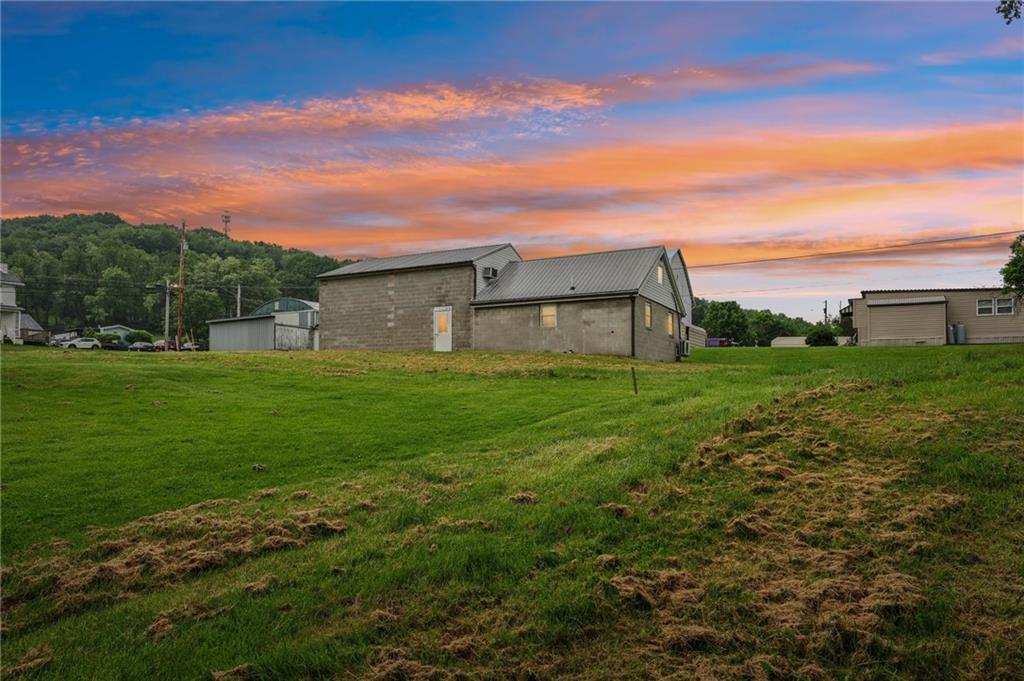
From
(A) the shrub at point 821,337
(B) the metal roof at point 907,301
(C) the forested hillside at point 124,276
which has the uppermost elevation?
(C) the forested hillside at point 124,276

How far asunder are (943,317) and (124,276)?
11481cm

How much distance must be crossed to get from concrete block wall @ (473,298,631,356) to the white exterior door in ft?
5.84

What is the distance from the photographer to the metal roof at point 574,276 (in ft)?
121

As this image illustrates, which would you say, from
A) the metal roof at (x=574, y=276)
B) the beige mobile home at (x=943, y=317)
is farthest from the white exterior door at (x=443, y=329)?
the beige mobile home at (x=943, y=317)

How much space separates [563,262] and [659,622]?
1426 inches

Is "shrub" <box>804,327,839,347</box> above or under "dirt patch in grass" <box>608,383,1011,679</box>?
above

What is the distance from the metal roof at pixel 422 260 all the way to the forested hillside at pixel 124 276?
207 ft

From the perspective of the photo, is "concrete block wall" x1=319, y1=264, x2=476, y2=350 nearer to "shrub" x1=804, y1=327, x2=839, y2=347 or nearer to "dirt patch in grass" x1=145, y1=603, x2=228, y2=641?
"shrub" x1=804, y1=327, x2=839, y2=347

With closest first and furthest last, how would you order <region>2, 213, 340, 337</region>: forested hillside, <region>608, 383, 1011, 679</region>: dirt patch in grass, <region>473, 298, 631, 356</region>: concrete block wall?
<region>608, 383, 1011, 679</region>: dirt patch in grass
<region>473, 298, 631, 356</region>: concrete block wall
<region>2, 213, 340, 337</region>: forested hillside

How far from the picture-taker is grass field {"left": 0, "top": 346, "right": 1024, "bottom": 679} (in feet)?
17.9

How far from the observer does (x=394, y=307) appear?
140ft

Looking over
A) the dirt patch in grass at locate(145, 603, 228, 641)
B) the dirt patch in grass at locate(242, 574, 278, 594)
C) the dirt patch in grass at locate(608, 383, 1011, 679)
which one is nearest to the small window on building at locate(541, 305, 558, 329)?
the dirt patch in grass at locate(608, 383, 1011, 679)

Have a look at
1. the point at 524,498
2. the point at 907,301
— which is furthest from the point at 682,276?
the point at 524,498

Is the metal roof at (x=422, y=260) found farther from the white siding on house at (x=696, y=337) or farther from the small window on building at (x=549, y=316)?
the white siding on house at (x=696, y=337)
